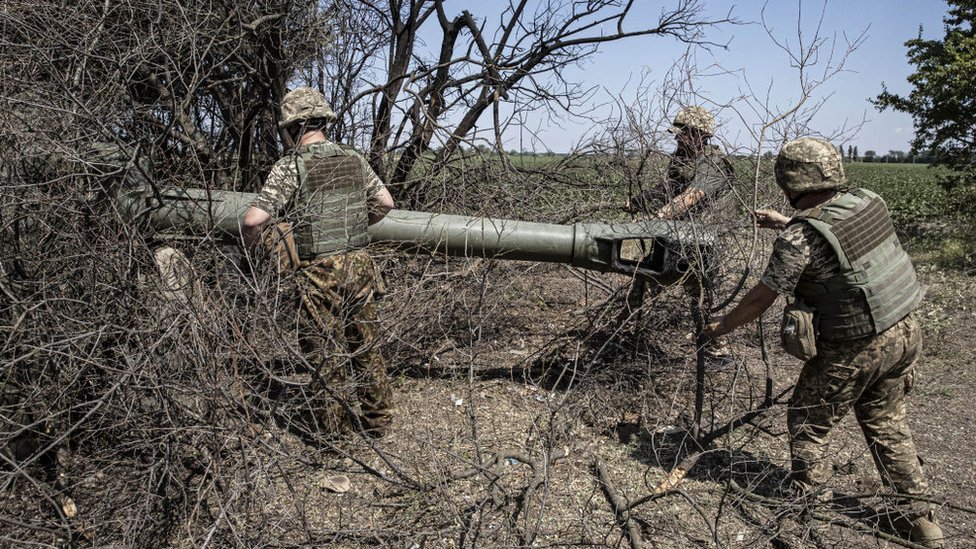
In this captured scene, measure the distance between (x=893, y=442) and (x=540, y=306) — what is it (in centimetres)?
360

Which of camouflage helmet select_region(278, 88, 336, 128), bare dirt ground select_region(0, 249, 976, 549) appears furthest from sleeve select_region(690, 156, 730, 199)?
camouflage helmet select_region(278, 88, 336, 128)

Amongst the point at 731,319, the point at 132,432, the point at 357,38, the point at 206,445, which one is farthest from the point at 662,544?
the point at 357,38

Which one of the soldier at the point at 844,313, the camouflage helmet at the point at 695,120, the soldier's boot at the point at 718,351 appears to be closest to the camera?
the soldier at the point at 844,313

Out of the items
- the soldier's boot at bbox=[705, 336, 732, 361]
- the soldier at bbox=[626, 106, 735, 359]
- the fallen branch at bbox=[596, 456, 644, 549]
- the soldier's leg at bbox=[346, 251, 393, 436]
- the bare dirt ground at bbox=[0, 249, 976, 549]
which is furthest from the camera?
the soldier's boot at bbox=[705, 336, 732, 361]

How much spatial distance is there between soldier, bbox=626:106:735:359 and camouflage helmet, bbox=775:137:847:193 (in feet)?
2.34

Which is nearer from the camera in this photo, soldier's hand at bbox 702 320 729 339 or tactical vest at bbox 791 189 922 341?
tactical vest at bbox 791 189 922 341

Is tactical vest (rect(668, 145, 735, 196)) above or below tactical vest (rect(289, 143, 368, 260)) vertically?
above

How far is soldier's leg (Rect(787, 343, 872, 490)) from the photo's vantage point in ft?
11.2

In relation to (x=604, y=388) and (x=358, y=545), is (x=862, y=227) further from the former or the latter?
(x=358, y=545)

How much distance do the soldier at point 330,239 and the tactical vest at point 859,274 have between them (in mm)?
2266

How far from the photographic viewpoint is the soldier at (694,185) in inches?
170

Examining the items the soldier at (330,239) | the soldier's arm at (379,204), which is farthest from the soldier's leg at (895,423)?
the soldier's arm at (379,204)

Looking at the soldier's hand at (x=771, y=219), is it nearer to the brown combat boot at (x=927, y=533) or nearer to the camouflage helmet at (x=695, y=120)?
the camouflage helmet at (x=695, y=120)

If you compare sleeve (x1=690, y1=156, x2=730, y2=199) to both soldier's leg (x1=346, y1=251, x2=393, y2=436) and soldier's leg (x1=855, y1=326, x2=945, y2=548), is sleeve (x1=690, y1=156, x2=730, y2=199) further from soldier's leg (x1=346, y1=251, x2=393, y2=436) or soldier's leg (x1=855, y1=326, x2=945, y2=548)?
soldier's leg (x1=346, y1=251, x2=393, y2=436)
